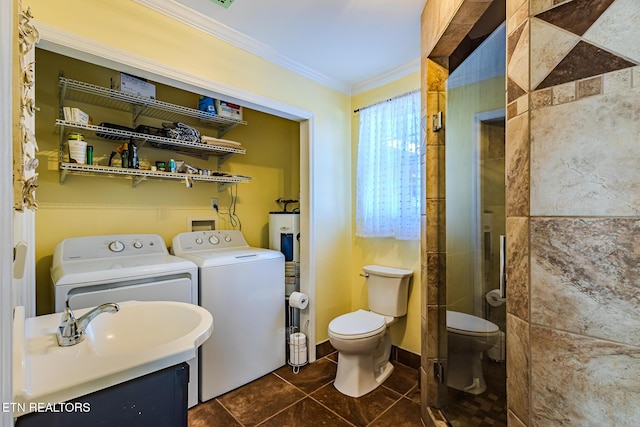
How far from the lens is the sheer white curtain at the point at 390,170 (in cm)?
223

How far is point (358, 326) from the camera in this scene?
203 centimetres

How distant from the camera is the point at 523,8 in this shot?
78 centimetres

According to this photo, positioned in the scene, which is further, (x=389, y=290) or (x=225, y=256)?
(x=389, y=290)

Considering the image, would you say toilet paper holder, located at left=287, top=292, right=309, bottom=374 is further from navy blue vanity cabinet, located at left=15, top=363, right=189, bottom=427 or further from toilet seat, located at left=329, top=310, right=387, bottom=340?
navy blue vanity cabinet, located at left=15, top=363, right=189, bottom=427

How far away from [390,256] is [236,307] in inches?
51.0

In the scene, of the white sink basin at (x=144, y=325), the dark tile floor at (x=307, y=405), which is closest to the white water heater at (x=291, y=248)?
the dark tile floor at (x=307, y=405)

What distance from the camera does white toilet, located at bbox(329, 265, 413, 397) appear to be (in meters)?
1.95

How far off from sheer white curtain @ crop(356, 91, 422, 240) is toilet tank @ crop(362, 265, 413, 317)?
0.29 m

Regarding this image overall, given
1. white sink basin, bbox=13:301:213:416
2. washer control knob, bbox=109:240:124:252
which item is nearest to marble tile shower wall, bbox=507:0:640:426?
white sink basin, bbox=13:301:213:416

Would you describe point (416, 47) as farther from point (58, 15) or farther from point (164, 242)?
point (164, 242)

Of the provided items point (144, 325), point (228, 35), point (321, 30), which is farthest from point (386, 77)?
point (144, 325)

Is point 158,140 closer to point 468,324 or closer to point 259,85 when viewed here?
point 259,85

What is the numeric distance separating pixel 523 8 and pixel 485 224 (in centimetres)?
80

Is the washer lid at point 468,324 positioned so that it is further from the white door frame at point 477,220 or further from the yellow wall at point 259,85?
the yellow wall at point 259,85
